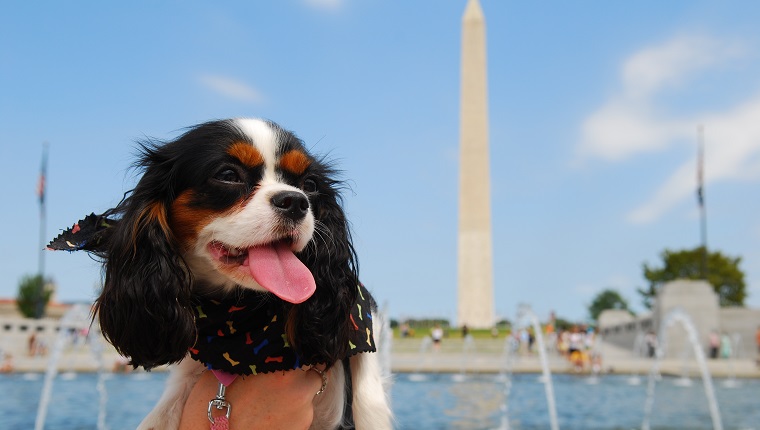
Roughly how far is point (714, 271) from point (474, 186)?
25.6 meters

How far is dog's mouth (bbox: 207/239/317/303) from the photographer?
2564 millimetres

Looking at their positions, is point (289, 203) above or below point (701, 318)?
above

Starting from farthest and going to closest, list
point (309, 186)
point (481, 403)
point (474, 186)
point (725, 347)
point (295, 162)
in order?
point (474, 186) → point (725, 347) → point (481, 403) → point (309, 186) → point (295, 162)

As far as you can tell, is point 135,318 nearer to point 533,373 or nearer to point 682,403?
point 682,403

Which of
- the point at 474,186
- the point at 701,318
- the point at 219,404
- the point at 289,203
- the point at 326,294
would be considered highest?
the point at 474,186

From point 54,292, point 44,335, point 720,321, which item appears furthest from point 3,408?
point 54,292

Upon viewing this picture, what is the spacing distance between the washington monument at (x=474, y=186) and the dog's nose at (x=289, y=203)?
131 ft

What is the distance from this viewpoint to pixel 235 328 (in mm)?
2904

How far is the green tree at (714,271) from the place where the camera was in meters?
58.2

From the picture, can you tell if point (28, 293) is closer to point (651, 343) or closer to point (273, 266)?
point (651, 343)

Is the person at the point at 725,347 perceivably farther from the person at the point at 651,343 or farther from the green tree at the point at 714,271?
the green tree at the point at 714,271

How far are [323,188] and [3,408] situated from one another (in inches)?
497

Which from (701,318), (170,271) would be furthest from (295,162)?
(701,318)

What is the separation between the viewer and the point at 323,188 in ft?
10.0
